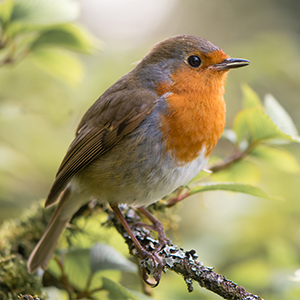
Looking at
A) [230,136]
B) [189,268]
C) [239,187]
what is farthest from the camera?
[230,136]

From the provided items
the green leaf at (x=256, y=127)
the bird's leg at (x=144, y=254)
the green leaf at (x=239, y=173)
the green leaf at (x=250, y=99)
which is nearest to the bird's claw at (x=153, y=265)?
the bird's leg at (x=144, y=254)

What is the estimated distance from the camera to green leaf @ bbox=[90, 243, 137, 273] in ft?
5.99

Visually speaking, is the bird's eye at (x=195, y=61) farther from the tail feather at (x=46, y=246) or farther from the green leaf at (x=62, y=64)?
the tail feather at (x=46, y=246)

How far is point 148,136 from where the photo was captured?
1946 mm

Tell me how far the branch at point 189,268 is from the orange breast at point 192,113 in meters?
0.45

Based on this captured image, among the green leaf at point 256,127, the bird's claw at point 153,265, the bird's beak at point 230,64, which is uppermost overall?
the bird's beak at point 230,64

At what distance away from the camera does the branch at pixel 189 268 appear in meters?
1.38

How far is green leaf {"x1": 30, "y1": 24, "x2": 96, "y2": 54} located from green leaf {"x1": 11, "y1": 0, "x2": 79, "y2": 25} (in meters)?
0.13

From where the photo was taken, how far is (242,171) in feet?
7.59

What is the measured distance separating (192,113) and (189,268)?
0.82 meters

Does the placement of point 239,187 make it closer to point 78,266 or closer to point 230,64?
point 230,64

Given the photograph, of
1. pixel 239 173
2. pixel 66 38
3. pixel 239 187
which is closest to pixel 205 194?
pixel 239 173

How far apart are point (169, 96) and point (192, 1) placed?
8.25m

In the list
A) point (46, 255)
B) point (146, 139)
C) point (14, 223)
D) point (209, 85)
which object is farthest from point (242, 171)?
point (14, 223)
